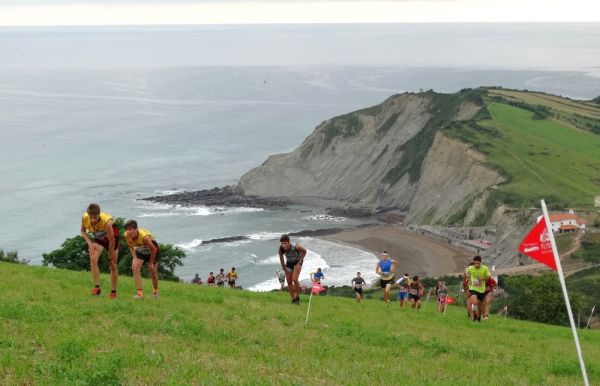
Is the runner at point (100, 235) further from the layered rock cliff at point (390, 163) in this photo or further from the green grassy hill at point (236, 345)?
the layered rock cliff at point (390, 163)

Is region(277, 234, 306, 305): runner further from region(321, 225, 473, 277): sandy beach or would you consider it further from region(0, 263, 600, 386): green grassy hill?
region(321, 225, 473, 277): sandy beach

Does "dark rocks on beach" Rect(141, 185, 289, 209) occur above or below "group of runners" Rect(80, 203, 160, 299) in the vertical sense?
below

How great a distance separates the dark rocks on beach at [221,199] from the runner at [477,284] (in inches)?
3654

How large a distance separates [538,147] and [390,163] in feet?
78.3

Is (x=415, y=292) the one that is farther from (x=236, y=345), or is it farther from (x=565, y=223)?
(x=565, y=223)

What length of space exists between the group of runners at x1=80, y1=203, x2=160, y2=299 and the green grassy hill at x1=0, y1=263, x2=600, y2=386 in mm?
538

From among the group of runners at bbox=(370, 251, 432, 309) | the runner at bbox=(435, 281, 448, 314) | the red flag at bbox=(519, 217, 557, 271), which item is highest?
the red flag at bbox=(519, 217, 557, 271)

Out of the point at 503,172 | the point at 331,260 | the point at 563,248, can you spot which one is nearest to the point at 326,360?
the point at 563,248

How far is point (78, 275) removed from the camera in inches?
790

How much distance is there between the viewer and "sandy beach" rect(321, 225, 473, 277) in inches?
2992

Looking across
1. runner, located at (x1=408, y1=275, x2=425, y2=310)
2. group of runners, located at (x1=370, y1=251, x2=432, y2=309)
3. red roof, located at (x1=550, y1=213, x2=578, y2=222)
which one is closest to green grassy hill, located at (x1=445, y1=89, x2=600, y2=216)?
red roof, located at (x1=550, y1=213, x2=578, y2=222)

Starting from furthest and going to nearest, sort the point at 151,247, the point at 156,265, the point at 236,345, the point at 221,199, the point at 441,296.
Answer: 1. the point at 221,199
2. the point at 441,296
3. the point at 156,265
4. the point at 151,247
5. the point at 236,345

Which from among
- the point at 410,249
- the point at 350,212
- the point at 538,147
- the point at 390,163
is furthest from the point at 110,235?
the point at 390,163

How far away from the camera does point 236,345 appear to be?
11820 millimetres
